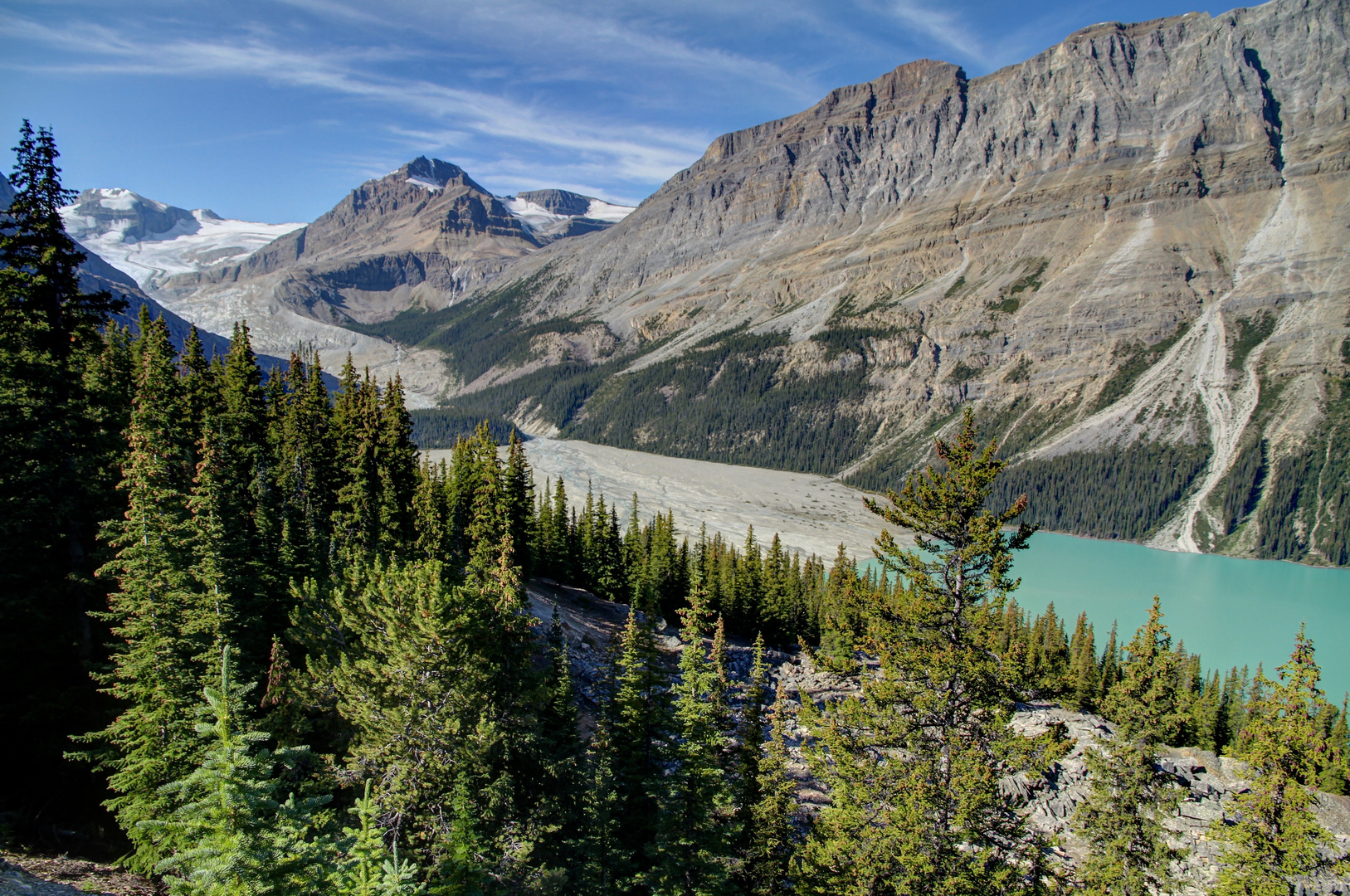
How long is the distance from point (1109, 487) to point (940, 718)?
640ft

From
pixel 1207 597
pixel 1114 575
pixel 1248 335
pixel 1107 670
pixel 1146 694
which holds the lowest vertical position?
pixel 1207 597

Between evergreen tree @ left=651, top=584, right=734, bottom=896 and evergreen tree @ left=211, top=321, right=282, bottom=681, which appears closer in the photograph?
evergreen tree @ left=651, top=584, right=734, bottom=896

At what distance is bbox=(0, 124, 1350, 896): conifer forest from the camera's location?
13961mm

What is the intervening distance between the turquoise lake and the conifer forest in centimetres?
8576

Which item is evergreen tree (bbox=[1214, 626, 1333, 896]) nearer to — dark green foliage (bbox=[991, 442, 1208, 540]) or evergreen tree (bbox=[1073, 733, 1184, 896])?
evergreen tree (bbox=[1073, 733, 1184, 896])

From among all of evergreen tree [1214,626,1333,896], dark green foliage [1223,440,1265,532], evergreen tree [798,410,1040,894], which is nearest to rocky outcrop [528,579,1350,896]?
evergreen tree [1214,626,1333,896]

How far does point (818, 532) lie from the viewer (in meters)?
146

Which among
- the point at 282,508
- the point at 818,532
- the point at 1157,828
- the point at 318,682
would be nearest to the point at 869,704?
the point at 1157,828

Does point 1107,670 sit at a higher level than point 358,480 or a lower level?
lower

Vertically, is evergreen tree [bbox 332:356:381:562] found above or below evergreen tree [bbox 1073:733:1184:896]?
above

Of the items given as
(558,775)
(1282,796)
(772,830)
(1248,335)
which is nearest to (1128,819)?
(1282,796)

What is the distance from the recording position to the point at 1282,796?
53.8ft

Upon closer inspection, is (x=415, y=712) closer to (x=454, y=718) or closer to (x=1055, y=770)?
(x=454, y=718)

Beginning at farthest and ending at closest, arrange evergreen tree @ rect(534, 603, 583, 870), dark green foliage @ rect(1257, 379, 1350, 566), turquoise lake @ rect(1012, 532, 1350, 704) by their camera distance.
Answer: dark green foliage @ rect(1257, 379, 1350, 566), turquoise lake @ rect(1012, 532, 1350, 704), evergreen tree @ rect(534, 603, 583, 870)
